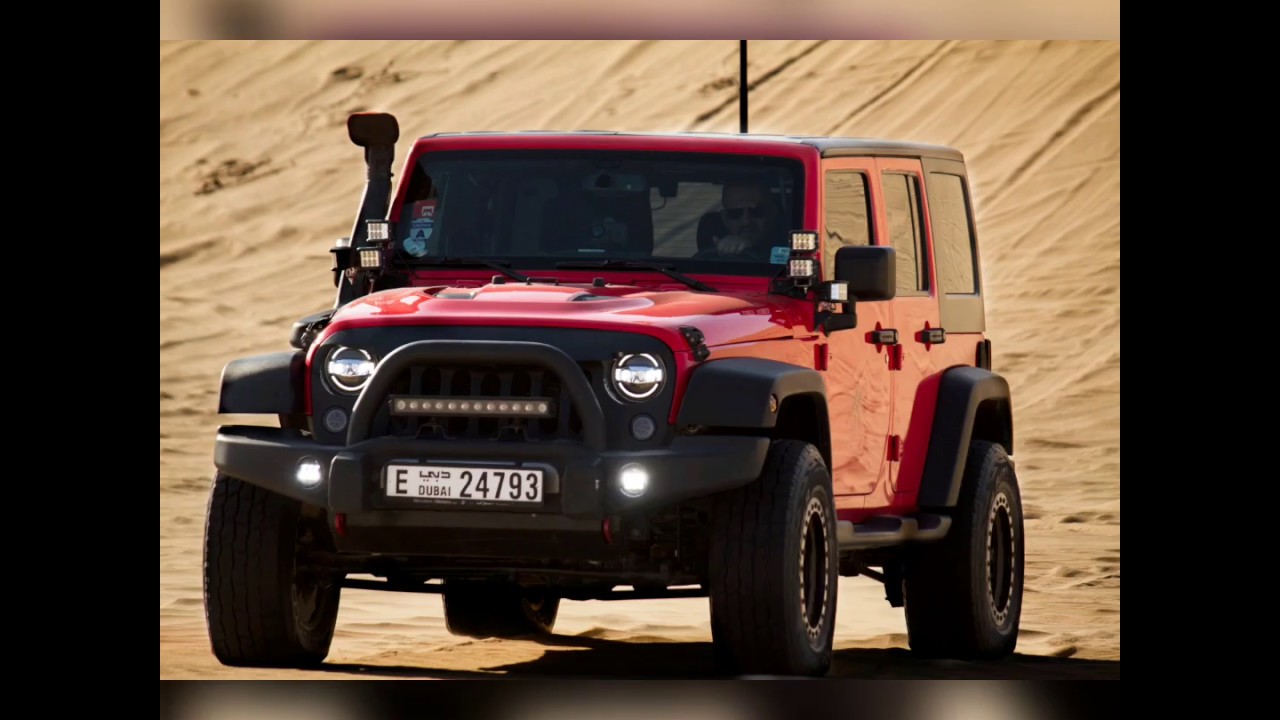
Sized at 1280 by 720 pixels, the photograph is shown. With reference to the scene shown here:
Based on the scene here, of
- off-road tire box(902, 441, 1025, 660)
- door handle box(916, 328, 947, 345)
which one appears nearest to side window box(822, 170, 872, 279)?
door handle box(916, 328, 947, 345)

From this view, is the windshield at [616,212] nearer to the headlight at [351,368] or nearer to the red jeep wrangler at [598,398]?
the red jeep wrangler at [598,398]

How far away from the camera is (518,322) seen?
8.72m

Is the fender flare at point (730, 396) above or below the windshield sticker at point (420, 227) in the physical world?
below

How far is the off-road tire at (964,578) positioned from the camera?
444 inches

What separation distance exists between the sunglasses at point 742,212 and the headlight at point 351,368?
1703mm

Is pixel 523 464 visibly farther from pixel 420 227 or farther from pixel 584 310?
pixel 420 227

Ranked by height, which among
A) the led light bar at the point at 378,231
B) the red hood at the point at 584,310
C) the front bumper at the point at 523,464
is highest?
the led light bar at the point at 378,231

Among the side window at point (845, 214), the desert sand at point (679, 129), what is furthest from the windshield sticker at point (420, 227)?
the desert sand at point (679, 129)

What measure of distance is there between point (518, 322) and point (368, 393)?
534 mm

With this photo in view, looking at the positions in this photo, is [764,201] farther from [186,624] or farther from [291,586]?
[186,624]

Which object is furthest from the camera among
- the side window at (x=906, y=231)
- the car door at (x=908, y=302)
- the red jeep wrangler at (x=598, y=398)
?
the side window at (x=906, y=231)

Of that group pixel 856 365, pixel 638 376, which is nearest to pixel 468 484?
pixel 638 376

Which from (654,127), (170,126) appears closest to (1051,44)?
(654,127)
